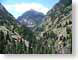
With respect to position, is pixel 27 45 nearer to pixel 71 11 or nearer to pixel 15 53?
pixel 15 53

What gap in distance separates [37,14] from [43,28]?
14cm

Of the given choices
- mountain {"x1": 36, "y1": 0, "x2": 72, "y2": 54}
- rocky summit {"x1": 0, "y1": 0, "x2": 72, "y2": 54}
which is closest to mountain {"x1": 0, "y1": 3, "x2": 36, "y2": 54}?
rocky summit {"x1": 0, "y1": 0, "x2": 72, "y2": 54}

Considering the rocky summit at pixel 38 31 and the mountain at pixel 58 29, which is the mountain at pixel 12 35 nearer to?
the rocky summit at pixel 38 31

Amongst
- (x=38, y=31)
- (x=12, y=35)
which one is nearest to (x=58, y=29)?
(x=38, y=31)

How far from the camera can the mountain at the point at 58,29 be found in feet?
4.26

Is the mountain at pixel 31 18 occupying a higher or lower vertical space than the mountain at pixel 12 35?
higher

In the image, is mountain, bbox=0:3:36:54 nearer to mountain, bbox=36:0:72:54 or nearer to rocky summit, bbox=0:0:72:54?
rocky summit, bbox=0:0:72:54

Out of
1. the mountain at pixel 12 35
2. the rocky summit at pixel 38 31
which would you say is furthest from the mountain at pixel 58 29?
the mountain at pixel 12 35

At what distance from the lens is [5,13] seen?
1317mm

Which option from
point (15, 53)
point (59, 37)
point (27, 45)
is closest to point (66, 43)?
point (59, 37)

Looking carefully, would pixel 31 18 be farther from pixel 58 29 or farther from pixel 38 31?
pixel 58 29

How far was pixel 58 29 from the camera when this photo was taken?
1.31m

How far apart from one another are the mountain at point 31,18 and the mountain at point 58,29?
50 mm

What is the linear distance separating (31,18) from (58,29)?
26cm
